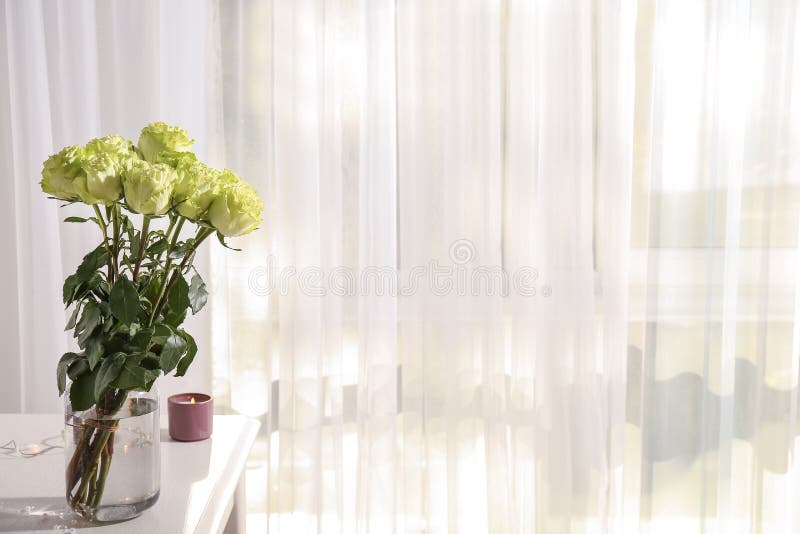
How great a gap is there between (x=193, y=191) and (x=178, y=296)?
0.47 ft

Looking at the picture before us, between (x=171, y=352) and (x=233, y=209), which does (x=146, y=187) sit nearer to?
(x=233, y=209)

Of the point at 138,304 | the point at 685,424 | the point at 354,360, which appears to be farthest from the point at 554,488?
the point at 138,304

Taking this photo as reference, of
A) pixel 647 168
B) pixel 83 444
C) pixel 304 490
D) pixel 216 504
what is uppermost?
pixel 647 168

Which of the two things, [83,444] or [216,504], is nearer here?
[83,444]

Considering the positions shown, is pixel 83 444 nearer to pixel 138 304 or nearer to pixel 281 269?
pixel 138 304

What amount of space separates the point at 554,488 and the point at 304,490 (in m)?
0.67

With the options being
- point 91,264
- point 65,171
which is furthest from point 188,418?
point 65,171

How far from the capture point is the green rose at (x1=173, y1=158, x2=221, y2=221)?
80 cm

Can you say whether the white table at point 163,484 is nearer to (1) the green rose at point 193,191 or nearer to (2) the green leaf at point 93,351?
(2) the green leaf at point 93,351

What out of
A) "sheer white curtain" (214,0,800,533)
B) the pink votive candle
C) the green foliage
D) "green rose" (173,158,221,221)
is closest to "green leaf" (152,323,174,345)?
the green foliage

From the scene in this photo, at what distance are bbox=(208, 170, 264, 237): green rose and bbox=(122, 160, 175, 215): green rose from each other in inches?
2.4

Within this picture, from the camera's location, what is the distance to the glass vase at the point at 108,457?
0.84 metres

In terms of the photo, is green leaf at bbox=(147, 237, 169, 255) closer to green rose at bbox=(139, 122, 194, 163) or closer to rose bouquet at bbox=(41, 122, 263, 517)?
rose bouquet at bbox=(41, 122, 263, 517)

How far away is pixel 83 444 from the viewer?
2.74ft
